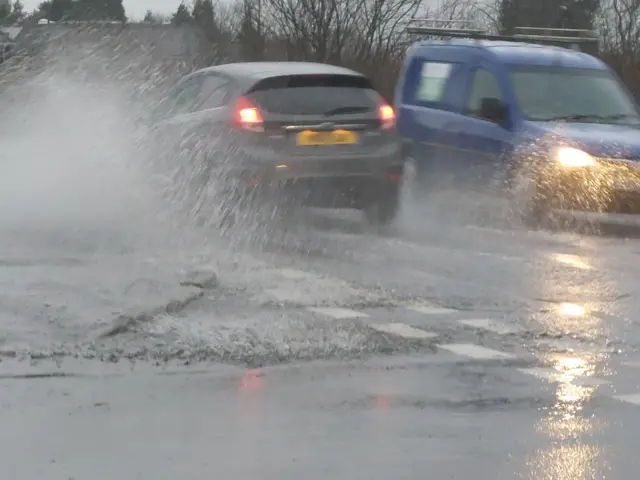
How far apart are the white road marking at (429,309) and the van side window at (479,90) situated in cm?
614

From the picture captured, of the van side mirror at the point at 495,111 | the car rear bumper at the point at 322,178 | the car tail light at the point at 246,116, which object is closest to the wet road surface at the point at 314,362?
the car rear bumper at the point at 322,178

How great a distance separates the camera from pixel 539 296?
10102mm

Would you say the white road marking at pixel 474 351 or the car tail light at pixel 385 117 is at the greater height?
the car tail light at pixel 385 117

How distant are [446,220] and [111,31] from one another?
42.1 m

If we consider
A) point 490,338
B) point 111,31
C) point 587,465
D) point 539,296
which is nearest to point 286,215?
point 539,296

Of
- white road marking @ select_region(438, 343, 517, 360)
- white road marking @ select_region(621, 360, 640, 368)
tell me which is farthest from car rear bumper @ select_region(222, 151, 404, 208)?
white road marking @ select_region(621, 360, 640, 368)

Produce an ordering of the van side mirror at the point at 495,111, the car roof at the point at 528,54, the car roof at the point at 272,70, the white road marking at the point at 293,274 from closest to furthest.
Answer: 1. the white road marking at the point at 293,274
2. the car roof at the point at 272,70
3. the van side mirror at the point at 495,111
4. the car roof at the point at 528,54

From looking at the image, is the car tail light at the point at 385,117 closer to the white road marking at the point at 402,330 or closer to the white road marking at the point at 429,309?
the white road marking at the point at 429,309

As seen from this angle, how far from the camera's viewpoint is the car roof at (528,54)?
15.6 meters

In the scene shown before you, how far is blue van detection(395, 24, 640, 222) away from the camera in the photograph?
46.4ft

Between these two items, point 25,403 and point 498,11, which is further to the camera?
point 498,11

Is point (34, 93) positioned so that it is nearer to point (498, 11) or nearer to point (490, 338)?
point (498, 11)

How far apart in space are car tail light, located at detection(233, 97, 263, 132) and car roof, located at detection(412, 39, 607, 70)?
328 cm

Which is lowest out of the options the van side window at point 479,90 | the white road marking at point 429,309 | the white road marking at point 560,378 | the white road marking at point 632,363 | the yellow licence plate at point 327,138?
the white road marking at point 429,309
